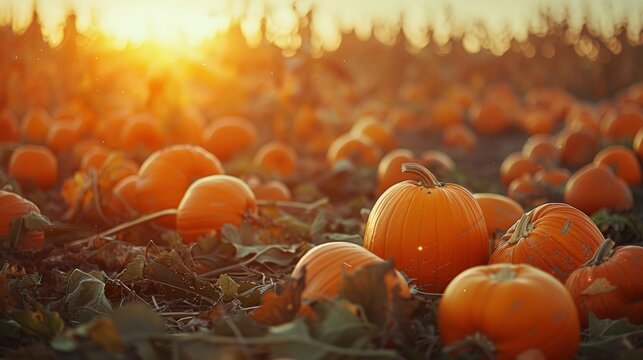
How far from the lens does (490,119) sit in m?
10.4

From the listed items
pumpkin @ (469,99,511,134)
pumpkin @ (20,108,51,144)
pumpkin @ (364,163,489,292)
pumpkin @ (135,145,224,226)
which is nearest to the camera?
pumpkin @ (364,163,489,292)

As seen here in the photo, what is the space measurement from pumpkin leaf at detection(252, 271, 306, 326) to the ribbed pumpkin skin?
14cm

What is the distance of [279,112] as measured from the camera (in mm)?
8469

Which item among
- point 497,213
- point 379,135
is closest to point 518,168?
point 379,135

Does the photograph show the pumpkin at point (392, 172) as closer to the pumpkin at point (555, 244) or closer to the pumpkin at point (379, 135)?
the pumpkin at point (379, 135)

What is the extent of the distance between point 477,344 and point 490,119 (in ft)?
28.3

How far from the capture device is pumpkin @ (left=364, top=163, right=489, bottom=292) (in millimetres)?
2990

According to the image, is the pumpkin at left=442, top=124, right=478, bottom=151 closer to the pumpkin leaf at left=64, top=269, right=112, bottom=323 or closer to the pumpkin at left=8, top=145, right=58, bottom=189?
the pumpkin at left=8, top=145, right=58, bottom=189

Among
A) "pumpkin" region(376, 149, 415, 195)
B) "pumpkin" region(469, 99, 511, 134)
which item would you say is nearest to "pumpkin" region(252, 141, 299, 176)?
"pumpkin" region(376, 149, 415, 195)

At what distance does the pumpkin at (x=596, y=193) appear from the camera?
469cm

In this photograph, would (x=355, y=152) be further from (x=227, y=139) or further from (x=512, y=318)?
(x=512, y=318)

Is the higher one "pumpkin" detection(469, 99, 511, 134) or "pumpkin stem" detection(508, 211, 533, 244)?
Answer: "pumpkin stem" detection(508, 211, 533, 244)

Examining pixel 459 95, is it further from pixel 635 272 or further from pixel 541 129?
pixel 635 272

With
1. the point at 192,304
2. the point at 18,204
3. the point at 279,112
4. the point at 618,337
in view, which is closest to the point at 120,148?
the point at 279,112
